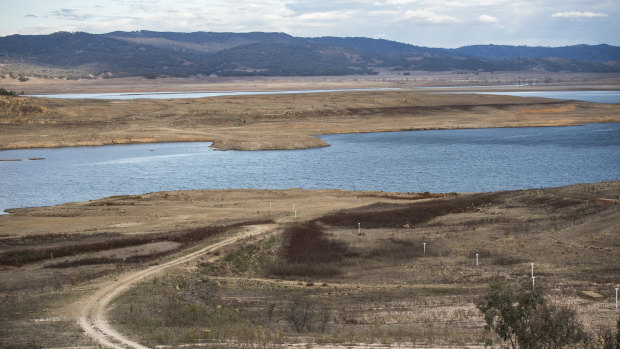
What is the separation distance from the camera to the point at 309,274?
27406 mm

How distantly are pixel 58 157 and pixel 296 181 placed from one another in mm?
33913

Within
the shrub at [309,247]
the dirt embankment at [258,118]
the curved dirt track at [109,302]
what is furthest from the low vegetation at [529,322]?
the dirt embankment at [258,118]

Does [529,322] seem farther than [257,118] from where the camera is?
No

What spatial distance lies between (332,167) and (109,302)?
157 ft

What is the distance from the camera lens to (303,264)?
95.0 feet

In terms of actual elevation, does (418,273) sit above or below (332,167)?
above

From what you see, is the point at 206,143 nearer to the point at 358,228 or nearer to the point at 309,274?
the point at 358,228

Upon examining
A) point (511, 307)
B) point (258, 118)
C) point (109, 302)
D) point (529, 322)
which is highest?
point (511, 307)

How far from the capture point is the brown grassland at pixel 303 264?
18.4 meters

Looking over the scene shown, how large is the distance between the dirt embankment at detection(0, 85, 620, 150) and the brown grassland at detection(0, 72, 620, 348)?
44051mm

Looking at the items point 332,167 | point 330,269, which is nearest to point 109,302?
point 330,269

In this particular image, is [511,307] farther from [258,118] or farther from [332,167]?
[258,118]

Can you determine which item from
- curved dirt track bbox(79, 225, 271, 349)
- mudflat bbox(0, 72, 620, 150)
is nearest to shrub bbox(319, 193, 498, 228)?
curved dirt track bbox(79, 225, 271, 349)

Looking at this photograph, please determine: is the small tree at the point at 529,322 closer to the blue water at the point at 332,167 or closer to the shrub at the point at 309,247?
the shrub at the point at 309,247
